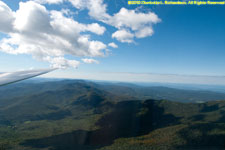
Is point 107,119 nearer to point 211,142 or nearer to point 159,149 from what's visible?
point 159,149

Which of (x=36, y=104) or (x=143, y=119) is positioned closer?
(x=143, y=119)

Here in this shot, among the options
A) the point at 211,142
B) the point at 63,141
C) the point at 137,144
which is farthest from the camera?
the point at 63,141

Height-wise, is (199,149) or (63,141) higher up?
(199,149)

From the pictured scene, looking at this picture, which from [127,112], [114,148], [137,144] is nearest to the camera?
[114,148]

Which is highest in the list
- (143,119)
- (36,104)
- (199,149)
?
(199,149)

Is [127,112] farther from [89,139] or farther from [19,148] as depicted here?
[19,148]

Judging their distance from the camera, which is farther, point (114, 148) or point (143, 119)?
point (143, 119)

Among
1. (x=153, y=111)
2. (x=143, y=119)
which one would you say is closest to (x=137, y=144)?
(x=143, y=119)

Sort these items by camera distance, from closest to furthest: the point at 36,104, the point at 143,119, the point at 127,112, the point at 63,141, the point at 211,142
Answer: the point at 211,142 < the point at 63,141 < the point at 143,119 < the point at 127,112 < the point at 36,104

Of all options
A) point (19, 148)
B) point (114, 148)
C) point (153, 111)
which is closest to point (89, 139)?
point (114, 148)
